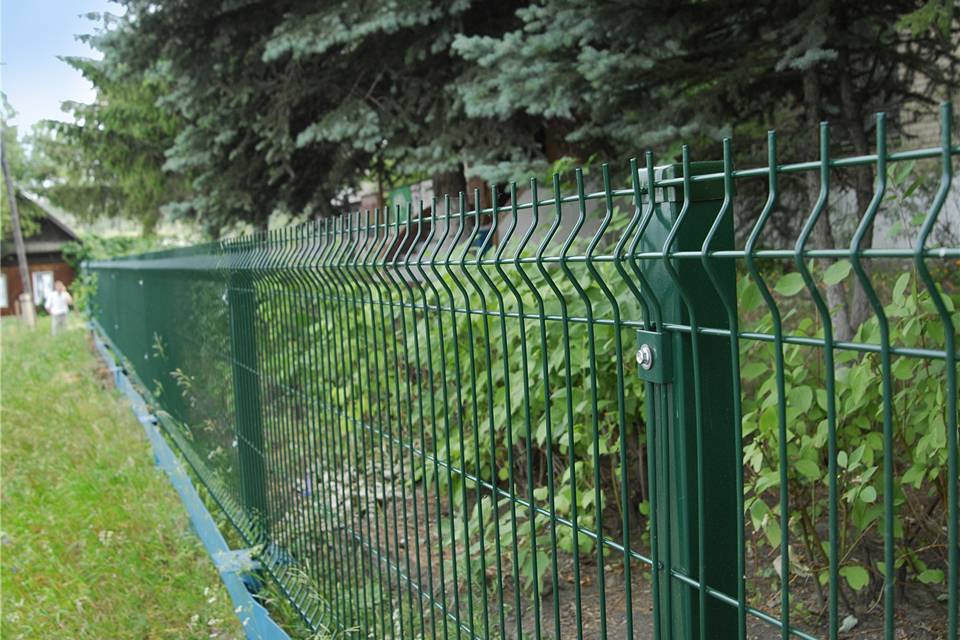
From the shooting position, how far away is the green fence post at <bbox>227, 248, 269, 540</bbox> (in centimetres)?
476

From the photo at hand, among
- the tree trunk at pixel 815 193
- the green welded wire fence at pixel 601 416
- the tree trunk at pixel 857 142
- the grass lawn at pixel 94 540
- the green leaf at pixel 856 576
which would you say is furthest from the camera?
the tree trunk at pixel 857 142

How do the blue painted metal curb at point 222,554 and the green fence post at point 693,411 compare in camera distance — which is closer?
the green fence post at point 693,411

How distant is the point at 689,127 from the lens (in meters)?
6.62

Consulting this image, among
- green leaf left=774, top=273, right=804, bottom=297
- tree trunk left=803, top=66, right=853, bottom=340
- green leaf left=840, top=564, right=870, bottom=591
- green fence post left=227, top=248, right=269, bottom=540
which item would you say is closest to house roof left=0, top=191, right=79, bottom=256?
tree trunk left=803, top=66, right=853, bottom=340

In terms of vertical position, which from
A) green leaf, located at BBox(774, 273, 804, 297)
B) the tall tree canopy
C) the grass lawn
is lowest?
the grass lawn

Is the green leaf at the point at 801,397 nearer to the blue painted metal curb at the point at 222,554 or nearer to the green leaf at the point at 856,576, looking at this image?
the green leaf at the point at 856,576

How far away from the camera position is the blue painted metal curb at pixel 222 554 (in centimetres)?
403

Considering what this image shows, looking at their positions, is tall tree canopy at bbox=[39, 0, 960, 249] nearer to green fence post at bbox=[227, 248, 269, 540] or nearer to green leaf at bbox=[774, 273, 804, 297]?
green fence post at bbox=[227, 248, 269, 540]

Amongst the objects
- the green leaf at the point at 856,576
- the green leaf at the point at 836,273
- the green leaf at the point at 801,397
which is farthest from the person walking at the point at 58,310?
the green leaf at the point at 836,273

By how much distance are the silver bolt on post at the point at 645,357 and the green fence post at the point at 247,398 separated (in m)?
3.20

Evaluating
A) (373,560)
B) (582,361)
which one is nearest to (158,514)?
(373,560)

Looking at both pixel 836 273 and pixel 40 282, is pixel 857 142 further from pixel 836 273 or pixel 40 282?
pixel 40 282

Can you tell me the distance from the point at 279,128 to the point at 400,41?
1.62 m

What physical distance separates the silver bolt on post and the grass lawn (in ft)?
11.2
